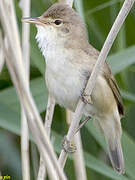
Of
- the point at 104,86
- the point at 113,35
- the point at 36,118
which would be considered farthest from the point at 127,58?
the point at 36,118

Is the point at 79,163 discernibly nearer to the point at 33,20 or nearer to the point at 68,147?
the point at 68,147

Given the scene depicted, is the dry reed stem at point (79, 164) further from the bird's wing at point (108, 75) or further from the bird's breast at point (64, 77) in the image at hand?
the bird's wing at point (108, 75)

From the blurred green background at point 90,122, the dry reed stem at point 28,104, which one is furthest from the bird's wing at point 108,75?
the dry reed stem at point 28,104

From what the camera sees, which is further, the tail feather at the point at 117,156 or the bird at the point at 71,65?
the tail feather at the point at 117,156

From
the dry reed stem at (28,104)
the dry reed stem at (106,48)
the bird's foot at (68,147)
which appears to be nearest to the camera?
the dry reed stem at (28,104)

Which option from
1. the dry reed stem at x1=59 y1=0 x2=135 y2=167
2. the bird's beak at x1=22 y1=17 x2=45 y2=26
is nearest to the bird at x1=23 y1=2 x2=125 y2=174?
the bird's beak at x1=22 y1=17 x2=45 y2=26

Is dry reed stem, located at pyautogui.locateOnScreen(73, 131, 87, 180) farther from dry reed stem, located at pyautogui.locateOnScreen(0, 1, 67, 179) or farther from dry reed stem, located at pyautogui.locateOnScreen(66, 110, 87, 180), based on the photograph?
dry reed stem, located at pyautogui.locateOnScreen(0, 1, 67, 179)

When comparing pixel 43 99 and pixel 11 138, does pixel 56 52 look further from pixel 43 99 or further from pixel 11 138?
pixel 11 138

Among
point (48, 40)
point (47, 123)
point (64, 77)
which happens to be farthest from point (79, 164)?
point (48, 40)
